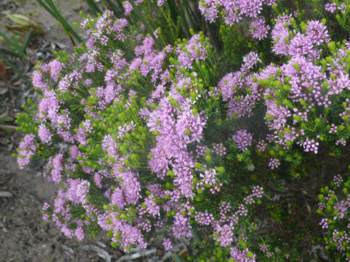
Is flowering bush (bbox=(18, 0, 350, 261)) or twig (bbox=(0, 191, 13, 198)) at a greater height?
twig (bbox=(0, 191, 13, 198))

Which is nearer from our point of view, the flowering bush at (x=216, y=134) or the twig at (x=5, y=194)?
the flowering bush at (x=216, y=134)

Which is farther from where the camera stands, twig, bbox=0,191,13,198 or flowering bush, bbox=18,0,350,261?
twig, bbox=0,191,13,198

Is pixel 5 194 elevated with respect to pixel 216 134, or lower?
elevated

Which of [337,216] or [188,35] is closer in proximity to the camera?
[337,216]

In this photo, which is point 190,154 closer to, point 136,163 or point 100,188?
point 136,163

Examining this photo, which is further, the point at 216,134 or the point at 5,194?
the point at 5,194

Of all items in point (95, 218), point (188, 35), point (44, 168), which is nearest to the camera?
point (95, 218)

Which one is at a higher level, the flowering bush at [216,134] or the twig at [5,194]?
the twig at [5,194]

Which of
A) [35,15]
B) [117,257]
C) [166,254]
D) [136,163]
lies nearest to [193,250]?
[166,254]
